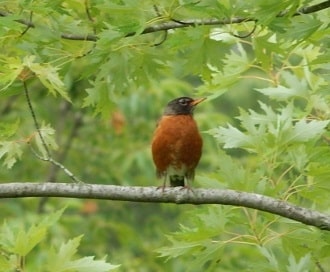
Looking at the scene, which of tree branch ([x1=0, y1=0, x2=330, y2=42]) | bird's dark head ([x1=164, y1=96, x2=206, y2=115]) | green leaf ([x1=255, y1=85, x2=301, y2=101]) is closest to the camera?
tree branch ([x1=0, y1=0, x2=330, y2=42])

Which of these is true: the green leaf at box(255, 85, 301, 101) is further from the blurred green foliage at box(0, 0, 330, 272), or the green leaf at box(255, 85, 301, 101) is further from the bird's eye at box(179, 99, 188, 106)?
the bird's eye at box(179, 99, 188, 106)

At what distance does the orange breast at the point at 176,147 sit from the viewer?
158 inches

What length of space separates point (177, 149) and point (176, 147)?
0.01 m

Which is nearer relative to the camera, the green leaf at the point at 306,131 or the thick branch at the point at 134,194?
the thick branch at the point at 134,194

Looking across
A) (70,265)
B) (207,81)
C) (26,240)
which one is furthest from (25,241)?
(207,81)

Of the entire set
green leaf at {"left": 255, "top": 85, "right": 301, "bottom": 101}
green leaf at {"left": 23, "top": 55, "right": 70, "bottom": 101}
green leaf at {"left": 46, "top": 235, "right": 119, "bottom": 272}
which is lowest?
green leaf at {"left": 255, "top": 85, "right": 301, "bottom": 101}

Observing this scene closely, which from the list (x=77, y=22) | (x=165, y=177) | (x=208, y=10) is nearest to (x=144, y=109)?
(x=165, y=177)

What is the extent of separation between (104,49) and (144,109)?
4.79 m

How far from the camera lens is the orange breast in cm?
400

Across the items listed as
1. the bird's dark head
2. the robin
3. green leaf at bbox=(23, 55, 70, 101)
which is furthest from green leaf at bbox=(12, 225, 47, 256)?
the bird's dark head

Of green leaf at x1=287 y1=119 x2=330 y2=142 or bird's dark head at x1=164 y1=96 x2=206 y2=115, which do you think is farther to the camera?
bird's dark head at x1=164 y1=96 x2=206 y2=115

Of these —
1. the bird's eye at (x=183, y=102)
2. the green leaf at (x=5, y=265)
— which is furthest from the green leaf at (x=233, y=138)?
the bird's eye at (x=183, y=102)

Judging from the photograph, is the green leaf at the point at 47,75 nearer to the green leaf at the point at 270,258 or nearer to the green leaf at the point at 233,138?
the green leaf at the point at 233,138

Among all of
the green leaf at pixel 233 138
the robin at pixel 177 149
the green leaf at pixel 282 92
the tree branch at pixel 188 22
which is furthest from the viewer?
the robin at pixel 177 149
